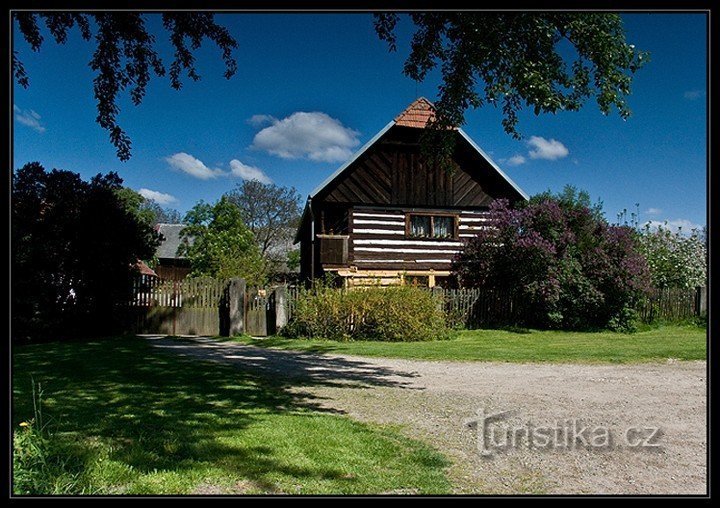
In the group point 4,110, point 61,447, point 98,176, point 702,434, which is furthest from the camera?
point 98,176

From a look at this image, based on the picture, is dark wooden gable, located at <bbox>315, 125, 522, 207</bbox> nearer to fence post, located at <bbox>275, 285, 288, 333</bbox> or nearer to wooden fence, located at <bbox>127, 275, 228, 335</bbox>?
fence post, located at <bbox>275, 285, 288, 333</bbox>

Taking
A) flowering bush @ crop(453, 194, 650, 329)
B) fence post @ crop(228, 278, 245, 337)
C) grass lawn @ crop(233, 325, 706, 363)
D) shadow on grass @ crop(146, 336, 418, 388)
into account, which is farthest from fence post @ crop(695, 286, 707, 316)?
fence post @ crop(228, 278, 245, 337)

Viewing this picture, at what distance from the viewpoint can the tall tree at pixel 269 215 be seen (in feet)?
165

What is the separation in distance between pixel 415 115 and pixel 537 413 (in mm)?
18184

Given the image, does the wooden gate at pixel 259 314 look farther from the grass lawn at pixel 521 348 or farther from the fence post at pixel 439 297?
the fence post at pixel 439 297

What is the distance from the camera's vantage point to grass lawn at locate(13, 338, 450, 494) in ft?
13.0

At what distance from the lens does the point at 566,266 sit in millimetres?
20062

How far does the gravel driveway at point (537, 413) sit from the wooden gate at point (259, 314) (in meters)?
5.96

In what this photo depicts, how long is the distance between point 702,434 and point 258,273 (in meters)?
22.8

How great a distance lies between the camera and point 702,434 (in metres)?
5.76

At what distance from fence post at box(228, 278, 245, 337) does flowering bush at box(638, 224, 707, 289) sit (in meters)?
19.1

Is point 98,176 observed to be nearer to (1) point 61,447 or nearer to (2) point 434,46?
(2) point 434,46

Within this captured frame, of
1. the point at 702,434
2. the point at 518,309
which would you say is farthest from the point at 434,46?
the point at 518,309

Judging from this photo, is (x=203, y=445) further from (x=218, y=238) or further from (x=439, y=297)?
(x=218, y=238)
